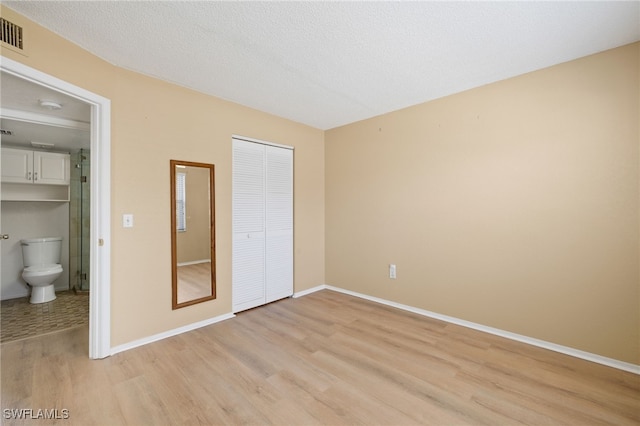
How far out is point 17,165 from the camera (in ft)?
11.4

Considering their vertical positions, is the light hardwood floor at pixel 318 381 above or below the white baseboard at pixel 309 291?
below

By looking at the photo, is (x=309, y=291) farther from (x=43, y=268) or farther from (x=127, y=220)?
(x=43, y=268)

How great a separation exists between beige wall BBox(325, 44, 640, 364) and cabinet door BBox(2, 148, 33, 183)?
15.0 ft

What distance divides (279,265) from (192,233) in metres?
1.29

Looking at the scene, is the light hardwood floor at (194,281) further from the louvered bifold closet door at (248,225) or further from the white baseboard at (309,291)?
the white baseboard at (309,291)

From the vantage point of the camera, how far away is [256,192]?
11.3ft

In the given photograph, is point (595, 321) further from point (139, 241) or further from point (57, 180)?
point (57, 180)

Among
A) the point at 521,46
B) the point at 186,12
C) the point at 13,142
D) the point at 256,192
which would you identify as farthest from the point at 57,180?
the point at 521,46

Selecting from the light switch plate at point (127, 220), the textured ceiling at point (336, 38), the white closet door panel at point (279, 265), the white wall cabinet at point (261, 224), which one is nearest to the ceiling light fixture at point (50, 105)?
the textured ceiling at point (336, 38)

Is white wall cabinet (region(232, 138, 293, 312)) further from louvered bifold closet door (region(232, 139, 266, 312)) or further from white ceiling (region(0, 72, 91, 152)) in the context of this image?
white ceiling (region(0, 72, 91, 152))

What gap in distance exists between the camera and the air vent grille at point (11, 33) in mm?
1604

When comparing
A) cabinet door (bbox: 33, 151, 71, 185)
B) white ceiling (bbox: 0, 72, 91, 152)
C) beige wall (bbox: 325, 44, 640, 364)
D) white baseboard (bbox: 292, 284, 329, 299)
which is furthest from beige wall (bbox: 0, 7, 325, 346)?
cabinet door (bbox: 33, 151, 71, 185)

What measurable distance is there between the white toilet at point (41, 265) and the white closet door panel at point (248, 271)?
2.52m

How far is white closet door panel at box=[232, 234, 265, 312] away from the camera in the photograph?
10.6 ft
